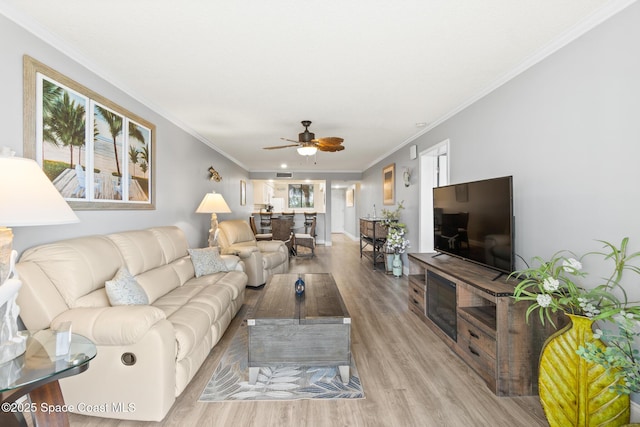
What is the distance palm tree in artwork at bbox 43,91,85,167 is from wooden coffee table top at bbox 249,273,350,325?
1870mm

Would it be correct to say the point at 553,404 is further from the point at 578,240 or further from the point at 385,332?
the point at 385,332

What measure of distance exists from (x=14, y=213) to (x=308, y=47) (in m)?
2.00

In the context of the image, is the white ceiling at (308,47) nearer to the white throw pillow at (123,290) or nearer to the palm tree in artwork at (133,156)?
the palm tree in artwork at (133,156)

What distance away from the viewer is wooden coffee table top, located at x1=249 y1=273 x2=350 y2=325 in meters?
2.19

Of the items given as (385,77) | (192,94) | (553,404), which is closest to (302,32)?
(385,77)

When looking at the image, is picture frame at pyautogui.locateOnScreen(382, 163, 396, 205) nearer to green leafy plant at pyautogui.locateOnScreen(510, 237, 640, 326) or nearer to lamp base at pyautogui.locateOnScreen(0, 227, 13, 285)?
green leafy plant at pyautogui.locateOnScreen(510, 237, 640, 326)

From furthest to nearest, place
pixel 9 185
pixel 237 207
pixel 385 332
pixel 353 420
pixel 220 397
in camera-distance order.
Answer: pixel 237 207 < pixel 385 332 < pixel 220 397 < pixel 353 420 < pixel 9 185

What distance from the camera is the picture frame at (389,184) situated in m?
6.11

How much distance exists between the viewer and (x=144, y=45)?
7.27 feet

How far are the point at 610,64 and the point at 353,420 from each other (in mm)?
2684

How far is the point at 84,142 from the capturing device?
2422 millimetres

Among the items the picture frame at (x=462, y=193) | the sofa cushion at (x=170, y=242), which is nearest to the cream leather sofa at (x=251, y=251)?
the sofa cushion at (x=170, y=242)

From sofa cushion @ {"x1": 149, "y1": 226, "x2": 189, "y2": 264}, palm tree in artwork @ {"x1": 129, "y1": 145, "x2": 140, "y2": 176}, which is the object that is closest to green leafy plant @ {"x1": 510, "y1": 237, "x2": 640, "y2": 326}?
sofa cushion @ {"x1": 149, "y1": 226, "x2": 189, "y2": 264}

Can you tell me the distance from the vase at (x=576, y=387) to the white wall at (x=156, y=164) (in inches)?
130
